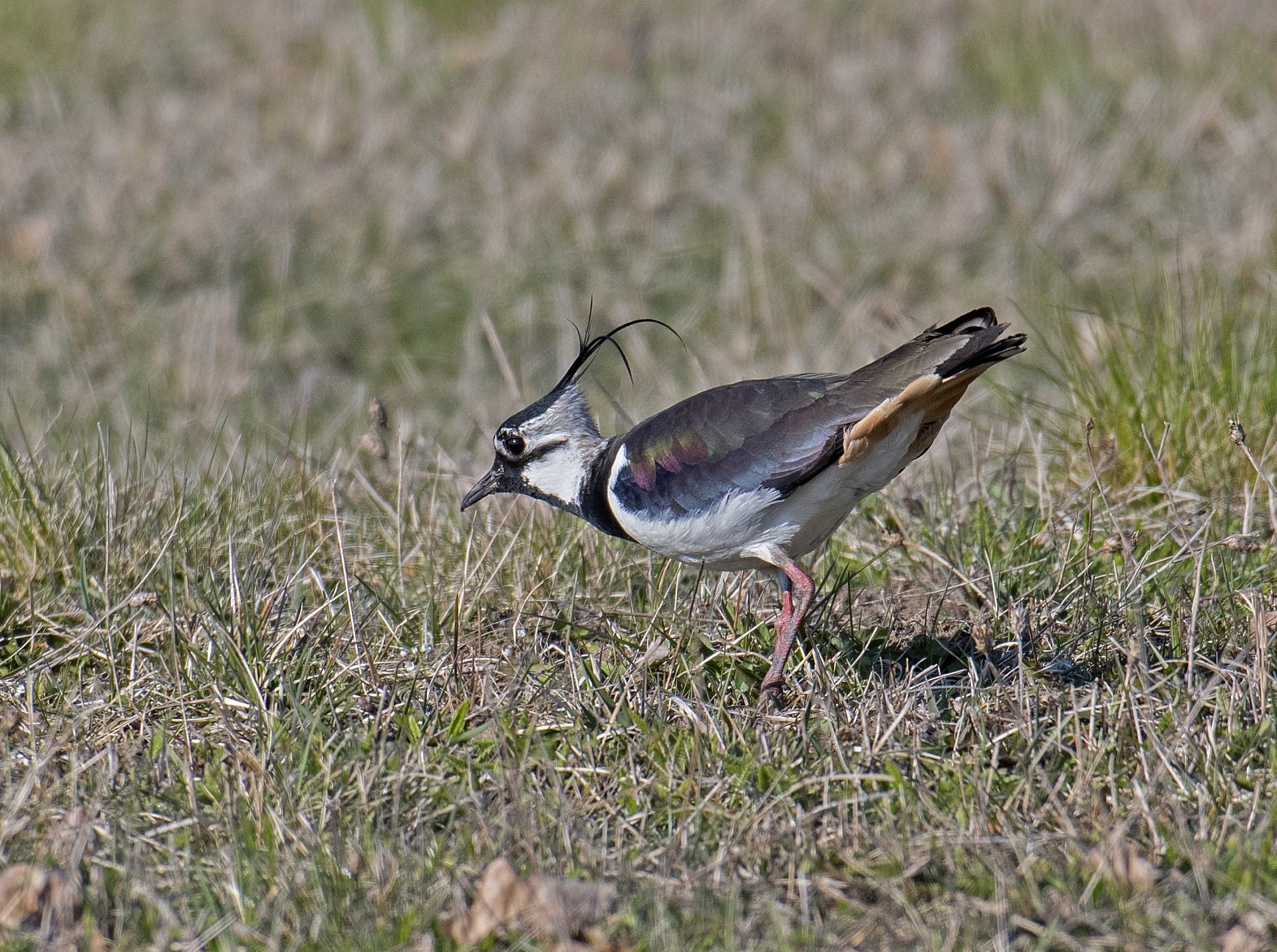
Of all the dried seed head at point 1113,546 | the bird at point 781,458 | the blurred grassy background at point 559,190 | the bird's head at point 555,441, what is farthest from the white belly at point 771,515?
the blurred grassy background at point 559,190

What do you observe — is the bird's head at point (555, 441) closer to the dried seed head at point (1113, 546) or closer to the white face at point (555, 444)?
the white face at point (555, 444)

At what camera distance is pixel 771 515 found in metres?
3.37

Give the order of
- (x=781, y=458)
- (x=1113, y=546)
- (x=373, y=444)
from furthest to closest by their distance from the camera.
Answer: (x=373, y=444)
(x=1113, y=546)
(x=781, y=458)

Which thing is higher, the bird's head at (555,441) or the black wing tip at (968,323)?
the black wing tip at (968,323)

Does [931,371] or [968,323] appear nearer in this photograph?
[931,371]

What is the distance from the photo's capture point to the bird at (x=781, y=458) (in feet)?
10.6

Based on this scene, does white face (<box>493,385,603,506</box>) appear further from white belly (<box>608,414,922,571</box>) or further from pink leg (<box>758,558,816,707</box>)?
pink leg (<box>758,558,816,707</box>)

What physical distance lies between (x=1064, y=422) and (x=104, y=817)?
331 cm

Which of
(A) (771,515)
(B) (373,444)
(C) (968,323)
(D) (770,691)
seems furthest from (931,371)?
(B) (373,444)

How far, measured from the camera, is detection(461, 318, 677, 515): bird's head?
12.4 feet

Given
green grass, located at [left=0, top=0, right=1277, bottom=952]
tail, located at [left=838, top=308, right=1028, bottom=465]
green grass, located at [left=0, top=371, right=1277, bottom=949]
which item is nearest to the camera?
green grass, located at [left=0, top=371, right=1277, bottom=949]

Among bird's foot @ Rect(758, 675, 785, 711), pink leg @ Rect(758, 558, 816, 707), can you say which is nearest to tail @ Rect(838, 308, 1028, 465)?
pink leg @ Rect(758, 558, 816, 707)

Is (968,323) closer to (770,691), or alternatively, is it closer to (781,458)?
(781,458)

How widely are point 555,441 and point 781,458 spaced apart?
0.73 meters
